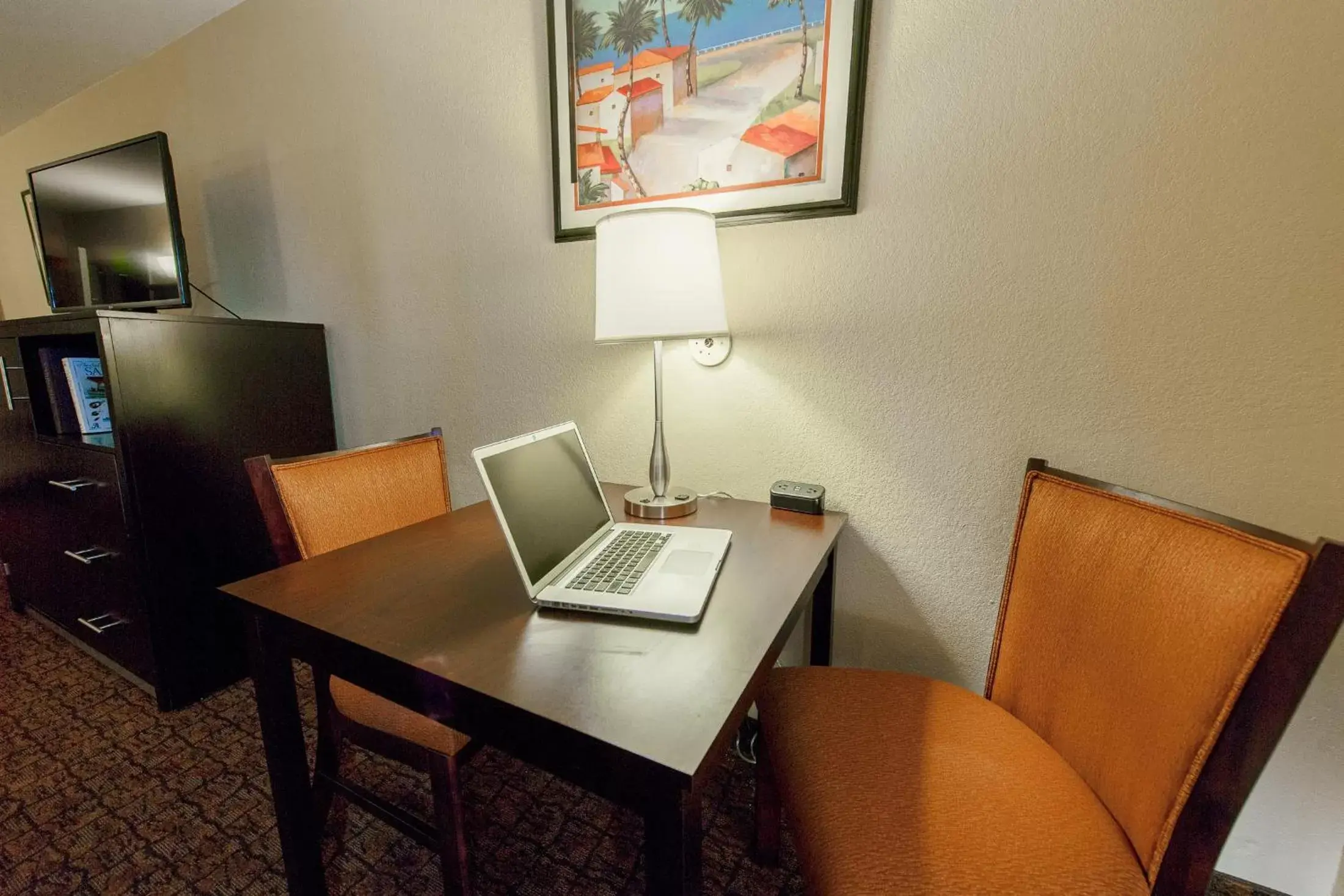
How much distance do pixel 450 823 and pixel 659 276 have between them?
965 mm

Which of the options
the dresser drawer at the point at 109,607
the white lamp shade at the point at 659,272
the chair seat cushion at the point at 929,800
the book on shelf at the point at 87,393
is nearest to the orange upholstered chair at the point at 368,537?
the chair seat cushion at the point at 929,800

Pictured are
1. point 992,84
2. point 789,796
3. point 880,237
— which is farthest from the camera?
point 880,237

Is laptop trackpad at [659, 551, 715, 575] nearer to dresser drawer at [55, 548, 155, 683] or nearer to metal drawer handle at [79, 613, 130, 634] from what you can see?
dresser drawer at [55, 548, 155, 683]

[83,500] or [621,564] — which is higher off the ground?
[621,564]

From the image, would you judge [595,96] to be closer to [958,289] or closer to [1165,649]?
[958,289]

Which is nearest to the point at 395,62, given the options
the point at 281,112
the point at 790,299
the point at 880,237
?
the point at 281,112

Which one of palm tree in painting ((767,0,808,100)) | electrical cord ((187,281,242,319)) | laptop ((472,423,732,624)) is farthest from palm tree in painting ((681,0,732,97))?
electrical cord ((187,281,242,319))

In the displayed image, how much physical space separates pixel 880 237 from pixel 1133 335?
483mm

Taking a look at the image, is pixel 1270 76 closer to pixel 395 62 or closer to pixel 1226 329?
pixel 1226 329

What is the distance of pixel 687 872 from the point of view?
491 mm

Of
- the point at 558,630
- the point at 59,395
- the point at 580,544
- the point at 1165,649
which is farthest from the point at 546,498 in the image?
the point at 59,395

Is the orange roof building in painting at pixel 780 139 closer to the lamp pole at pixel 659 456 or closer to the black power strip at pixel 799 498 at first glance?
the lamp pole at pixel 659 456

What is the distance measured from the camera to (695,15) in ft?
3.83

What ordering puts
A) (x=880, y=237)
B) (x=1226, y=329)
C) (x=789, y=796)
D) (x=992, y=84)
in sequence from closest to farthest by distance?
(x=789, y=796)
(x=1226, y=329)
(x=992, y=84)
(x=880, y=237)
